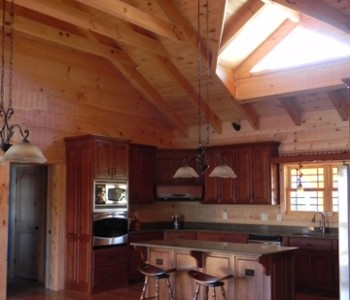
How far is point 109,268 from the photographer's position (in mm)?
7324

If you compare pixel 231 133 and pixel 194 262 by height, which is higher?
pixel 231 133

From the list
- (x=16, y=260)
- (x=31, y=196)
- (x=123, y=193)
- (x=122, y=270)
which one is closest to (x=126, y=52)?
(x=123, y=193)

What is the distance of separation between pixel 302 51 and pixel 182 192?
329cm

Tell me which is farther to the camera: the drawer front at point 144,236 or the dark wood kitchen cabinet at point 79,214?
the drawer front at point 144,236

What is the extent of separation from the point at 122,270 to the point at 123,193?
124 cm

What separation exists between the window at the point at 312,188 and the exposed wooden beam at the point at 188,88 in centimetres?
162

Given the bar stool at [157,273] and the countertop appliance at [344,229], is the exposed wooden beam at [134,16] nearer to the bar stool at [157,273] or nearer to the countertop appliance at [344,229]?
the bar stool at [157,273]

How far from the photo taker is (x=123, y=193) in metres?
7.58

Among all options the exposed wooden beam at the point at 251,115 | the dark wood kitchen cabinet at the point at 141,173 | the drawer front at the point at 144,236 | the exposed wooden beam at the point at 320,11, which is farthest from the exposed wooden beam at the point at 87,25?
the drawer front at the point at 144,236

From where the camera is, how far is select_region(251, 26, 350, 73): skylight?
21.6ft

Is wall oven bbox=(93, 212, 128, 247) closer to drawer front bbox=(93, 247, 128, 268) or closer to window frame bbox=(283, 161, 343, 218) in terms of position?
drawer front bbox=(93, 247, 128, 268)

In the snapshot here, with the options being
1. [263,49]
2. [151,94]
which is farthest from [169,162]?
[263,49]

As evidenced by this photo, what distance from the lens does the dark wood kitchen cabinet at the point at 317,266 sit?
22.0 ft

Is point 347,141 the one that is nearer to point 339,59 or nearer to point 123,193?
point 339,59
